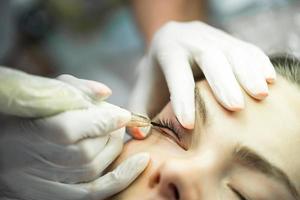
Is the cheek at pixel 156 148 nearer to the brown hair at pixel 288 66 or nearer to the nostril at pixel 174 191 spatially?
the nostril at pixel 174 191

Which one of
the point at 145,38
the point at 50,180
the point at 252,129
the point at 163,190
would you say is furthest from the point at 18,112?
the point at 145,38

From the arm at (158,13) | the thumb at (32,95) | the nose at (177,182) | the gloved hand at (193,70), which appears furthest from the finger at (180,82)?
the arm at (158,13)

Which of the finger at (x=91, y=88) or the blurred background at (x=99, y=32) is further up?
the finger at (x=91, y=88)

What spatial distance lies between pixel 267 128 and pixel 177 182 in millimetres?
203

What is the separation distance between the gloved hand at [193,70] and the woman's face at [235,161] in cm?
3

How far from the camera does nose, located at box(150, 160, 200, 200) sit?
0.86m

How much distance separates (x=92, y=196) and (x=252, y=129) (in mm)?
328

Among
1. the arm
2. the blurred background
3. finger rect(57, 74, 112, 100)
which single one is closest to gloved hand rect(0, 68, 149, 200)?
finger rect(57, 74, 112, 100)

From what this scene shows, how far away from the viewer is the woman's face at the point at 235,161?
34.5 inches

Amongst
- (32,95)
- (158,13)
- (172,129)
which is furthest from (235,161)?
(158,13)

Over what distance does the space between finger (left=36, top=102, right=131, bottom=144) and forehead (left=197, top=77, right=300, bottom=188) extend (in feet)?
0.59

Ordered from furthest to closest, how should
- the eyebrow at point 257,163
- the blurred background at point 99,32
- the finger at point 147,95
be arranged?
the blurred background at point 99,32, the finger at point 147,95, the eyebrow at point 257,163

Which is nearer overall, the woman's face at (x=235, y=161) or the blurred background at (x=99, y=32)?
the woman's face at (x=235, y=161)

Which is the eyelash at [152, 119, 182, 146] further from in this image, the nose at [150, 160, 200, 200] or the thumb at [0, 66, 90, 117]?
the thumb at [0, 66, 90, 117]
